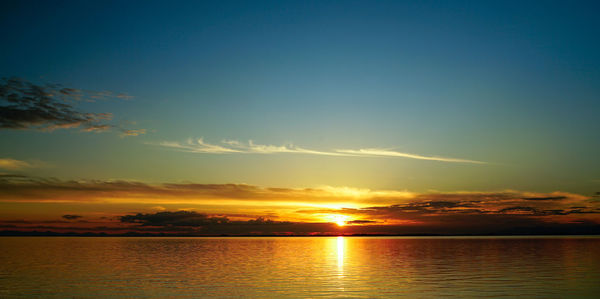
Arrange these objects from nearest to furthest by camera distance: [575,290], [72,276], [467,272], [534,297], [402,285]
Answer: [534,297]
[575,290]
[402,285]
[72,276]
[467,272]

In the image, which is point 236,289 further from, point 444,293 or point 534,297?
point 534,297

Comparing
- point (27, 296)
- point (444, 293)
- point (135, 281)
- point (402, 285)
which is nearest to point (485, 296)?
point (444, 293)

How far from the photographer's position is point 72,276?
2135 inches

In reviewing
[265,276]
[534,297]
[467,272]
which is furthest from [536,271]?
[265,276]

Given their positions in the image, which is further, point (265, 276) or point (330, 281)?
point (265, 276)

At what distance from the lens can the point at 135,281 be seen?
49812 mm

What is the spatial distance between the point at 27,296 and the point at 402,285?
3449 cm

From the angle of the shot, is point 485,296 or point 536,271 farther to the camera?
point 536,271

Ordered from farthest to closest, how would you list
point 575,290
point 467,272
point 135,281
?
point 467,272 < point 135,281 < point 575,290

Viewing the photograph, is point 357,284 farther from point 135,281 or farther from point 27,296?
point 27,296

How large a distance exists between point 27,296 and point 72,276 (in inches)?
585

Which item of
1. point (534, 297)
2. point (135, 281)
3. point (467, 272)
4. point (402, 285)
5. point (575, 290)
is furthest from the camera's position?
point (467, 272)

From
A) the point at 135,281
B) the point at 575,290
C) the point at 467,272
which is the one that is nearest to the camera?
the point at 575,290

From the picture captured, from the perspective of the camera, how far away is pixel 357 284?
155ft
